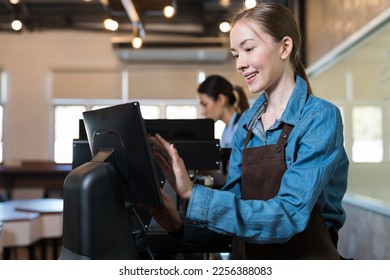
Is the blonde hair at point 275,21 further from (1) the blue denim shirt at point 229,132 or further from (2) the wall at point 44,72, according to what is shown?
(2) the wall at point 44,72

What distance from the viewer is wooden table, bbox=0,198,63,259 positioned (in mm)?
2645

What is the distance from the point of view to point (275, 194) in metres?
0.86

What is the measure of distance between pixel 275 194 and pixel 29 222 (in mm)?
2173

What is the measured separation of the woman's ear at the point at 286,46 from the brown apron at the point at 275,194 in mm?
136

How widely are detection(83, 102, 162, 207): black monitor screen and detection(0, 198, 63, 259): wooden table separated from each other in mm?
1959

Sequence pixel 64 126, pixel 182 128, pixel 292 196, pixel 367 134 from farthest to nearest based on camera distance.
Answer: pixel 64 126, pixel 367 134, pixel 182 128, pixel 292 196

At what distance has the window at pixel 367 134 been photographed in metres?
2.74

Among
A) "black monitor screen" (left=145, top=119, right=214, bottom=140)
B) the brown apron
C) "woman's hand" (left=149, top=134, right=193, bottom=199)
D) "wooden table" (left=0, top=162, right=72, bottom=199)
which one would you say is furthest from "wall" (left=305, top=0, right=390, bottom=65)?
"wooden table" (left=0, top=162, right=72, bottom=199)

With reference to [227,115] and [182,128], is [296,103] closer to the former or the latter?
[182,128]

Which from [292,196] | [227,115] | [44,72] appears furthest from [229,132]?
[44,72]

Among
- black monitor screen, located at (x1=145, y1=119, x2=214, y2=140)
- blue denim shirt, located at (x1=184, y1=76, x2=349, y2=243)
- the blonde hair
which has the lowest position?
blue denim shirt, located at (x1=184, y1=76, x2=349, y2=243)

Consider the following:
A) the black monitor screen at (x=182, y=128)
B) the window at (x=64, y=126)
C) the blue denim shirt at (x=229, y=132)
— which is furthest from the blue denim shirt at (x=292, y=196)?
the window at (x=64, y=126)

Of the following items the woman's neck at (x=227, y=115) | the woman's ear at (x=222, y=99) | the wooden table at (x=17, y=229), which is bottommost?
the wooden table at (x=17, y=229)

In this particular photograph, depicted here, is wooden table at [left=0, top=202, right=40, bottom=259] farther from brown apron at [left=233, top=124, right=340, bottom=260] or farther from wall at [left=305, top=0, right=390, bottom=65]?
wall at [left=305, top=0, right=390, bottom=65]
